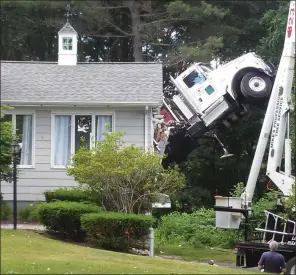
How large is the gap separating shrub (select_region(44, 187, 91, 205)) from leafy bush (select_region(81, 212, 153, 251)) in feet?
6.92

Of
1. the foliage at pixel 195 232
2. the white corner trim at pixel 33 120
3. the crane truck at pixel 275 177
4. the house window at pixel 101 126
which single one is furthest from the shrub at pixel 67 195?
the foliage at pixel 195 232

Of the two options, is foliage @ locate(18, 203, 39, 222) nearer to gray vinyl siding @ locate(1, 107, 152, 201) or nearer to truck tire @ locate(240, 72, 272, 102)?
gray vinyl siding @ locate(1, 107, 152, 201)

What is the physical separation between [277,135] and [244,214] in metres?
2.16

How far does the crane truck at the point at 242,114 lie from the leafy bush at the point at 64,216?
11.4ft

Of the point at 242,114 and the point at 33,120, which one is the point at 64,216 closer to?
the point at 33,120

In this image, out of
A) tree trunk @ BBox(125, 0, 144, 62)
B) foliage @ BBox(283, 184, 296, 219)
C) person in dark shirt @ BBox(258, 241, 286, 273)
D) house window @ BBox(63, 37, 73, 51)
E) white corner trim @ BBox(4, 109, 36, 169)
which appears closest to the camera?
person in dark shirt @ BBox(258, 241, 286, 273)

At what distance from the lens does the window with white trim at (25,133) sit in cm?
2142

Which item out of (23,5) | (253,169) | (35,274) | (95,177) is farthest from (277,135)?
(23,5)

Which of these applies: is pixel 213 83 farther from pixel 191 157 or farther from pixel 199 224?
pixel 191 157

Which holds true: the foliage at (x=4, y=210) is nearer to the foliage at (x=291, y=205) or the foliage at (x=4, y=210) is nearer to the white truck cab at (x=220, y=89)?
the foliage at (x=291, y=205)

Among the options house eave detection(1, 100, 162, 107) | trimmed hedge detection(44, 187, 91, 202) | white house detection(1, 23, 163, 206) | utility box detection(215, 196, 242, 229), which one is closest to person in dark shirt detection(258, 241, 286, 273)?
utility box detection(215, 196, 242, 229)

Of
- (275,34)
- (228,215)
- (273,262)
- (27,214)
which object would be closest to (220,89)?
(275,34)

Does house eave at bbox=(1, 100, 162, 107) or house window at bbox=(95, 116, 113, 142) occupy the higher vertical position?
house eave at bbox=(1, 100, 162, 107)

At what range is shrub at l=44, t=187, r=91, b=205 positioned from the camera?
1911 centimetres
